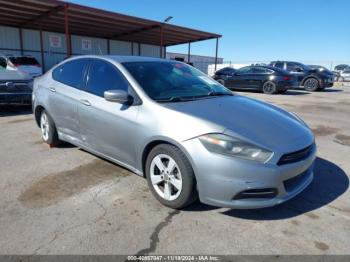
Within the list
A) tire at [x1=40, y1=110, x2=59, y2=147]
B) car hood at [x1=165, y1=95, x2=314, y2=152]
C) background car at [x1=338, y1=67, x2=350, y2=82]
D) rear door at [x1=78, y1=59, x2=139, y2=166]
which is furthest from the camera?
background car at [x1=338, y1=67, x2=350, y2=82]

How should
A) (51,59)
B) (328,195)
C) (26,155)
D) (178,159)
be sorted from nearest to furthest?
(178,159), (328,195), (26,155), (51,59)

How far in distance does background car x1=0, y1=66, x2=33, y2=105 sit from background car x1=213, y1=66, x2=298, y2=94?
28.3ft

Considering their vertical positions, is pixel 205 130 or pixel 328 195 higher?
pixel 205 130

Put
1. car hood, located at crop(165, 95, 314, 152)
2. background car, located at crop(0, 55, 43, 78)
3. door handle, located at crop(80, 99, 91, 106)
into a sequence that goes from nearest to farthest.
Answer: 1. car hood, located at crop(165, 95, 314, 152)
2. door handle, located at crop(80, 99, 91, 106)
3. background car, located at crop(0, 55, 43, 78)

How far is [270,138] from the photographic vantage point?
269cm

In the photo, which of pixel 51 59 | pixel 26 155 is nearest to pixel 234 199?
pixel 26 155

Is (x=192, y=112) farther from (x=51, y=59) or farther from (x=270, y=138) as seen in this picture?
(x=51, y=59)

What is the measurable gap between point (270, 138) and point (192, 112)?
79 centimetres

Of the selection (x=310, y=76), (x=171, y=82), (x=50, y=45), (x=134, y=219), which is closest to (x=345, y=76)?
(x=310, y=76)

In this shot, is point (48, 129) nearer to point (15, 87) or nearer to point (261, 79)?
point (15, 87)

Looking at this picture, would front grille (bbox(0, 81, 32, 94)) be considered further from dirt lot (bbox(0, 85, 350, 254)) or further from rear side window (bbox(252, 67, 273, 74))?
rear side window (bbox(252, 67, 273, 74))

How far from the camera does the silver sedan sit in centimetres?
256

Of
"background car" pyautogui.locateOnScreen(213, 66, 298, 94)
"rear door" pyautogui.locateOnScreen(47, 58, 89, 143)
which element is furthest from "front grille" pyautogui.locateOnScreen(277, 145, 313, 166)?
"background car" pyautogui.locateOnScreen(213, 66, 298, 94)

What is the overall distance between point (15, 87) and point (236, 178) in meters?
7.46
